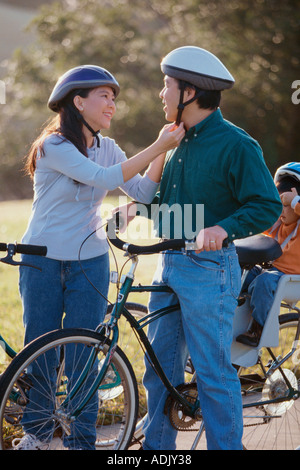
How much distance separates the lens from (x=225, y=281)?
3.04m

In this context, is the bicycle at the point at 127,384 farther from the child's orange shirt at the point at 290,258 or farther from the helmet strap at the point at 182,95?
the helmet strap at the point at 182,95

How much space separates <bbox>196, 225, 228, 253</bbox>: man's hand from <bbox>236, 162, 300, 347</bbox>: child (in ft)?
2.49

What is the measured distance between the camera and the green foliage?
63.0ft

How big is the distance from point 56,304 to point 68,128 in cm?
81

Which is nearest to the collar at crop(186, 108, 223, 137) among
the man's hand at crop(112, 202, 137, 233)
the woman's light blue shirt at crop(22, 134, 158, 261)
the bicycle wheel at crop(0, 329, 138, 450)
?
the woman's light blue shirt at crop(22, 134, 158, 261)

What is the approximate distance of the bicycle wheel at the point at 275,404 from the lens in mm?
3697

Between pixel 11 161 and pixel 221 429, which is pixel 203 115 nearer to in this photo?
pixel 221 429

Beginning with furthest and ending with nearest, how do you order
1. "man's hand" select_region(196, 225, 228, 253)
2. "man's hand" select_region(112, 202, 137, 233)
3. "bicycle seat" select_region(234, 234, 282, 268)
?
"bicycle seat" select_region(234, 234, 282, 268), "man's hand" select_region(112, 202, 137, 233), "man's hand" select_region(196, 225, 228, 253)

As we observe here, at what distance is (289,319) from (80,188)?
1.46m

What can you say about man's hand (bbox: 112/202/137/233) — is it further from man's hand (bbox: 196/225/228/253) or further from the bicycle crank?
the bicycle crank

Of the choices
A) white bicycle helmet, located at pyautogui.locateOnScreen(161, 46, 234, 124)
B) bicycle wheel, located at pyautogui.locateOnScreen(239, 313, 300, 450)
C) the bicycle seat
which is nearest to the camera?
white bicycle helmet, located at pyautogui.locateOnScreen(161, 46, 234, 124)

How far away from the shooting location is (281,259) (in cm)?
365

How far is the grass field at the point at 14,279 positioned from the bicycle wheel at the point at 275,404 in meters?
1.10
